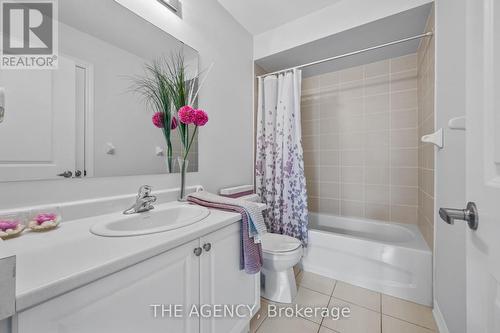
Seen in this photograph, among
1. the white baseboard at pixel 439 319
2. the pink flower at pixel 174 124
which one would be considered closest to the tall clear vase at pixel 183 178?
the pink flower at pixel 174 124

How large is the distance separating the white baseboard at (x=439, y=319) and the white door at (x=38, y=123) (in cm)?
214

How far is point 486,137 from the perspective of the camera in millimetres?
451

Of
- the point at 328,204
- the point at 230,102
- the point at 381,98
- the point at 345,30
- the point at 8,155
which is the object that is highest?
the point at 345,30

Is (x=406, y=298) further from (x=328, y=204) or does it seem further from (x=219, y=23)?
(x=219, y=23)

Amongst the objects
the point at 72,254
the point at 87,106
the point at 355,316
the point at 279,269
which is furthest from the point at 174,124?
the point at 355,316

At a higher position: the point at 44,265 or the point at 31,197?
the point at 31,197

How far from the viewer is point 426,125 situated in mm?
1685

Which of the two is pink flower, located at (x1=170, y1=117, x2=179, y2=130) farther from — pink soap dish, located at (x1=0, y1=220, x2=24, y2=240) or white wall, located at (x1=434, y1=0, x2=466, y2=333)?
white wall, located at (x1=434, y1=0, x2=466, y2=333)

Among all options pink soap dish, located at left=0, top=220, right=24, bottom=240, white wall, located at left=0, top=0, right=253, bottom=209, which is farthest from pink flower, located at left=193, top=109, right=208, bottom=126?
pink soap dish, located at left=0, top=220, right=24, bottom=240

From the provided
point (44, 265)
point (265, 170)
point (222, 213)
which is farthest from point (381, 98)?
point (44, 265)

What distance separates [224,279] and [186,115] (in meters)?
0.95

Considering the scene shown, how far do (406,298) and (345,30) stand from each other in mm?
2103

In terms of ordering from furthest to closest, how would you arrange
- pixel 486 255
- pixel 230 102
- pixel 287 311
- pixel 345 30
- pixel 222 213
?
pixel 230 102 → pixel 345 30 → pixel 287 311 → pixel 222 213 → pixel 486 255

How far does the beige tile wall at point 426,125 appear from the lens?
4.95 ft
